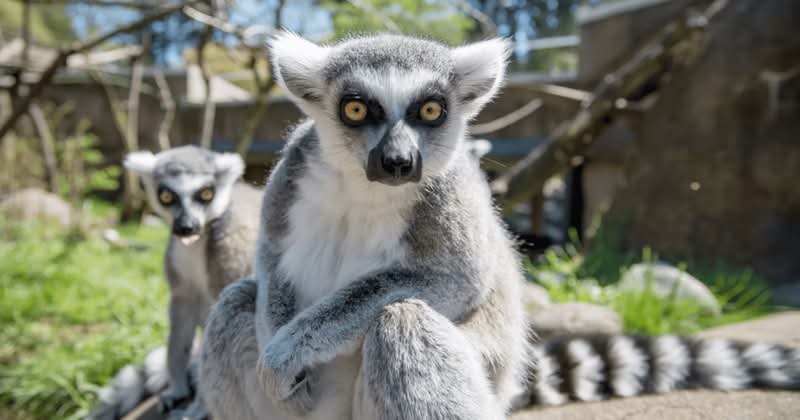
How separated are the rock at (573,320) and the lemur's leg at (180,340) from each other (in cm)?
253

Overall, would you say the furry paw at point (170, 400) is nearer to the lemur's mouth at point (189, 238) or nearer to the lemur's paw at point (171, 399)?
the lemur's paw at point (171, 399)

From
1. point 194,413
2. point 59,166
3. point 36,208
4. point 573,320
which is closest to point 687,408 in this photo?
point 573,320

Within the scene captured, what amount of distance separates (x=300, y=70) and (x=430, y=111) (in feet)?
1.87

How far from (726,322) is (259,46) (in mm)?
6420

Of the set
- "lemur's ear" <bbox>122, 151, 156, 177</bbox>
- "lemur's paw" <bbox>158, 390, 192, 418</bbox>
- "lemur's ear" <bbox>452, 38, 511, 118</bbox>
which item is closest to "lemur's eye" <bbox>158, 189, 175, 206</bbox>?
"lemur's ear" <bbox>122, 151, 156, 177</bbox>

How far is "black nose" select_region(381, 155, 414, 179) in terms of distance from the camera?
2061mm

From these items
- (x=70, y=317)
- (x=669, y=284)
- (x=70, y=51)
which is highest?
(x=70, y=51)

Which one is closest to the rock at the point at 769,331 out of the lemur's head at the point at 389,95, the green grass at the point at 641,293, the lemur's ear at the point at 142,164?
the green grass at the point at 641,293

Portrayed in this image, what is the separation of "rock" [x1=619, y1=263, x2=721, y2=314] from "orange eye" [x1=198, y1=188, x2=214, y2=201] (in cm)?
417

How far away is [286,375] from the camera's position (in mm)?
2215

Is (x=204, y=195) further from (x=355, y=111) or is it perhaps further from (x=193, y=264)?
(x=355, y=111)

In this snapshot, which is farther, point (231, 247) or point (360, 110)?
point (231, 247)

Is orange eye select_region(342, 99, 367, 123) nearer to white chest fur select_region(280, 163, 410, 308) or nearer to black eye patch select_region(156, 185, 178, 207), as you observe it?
white chest fur select_region(280, 163, 410, 308)

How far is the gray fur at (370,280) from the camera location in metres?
2.16
